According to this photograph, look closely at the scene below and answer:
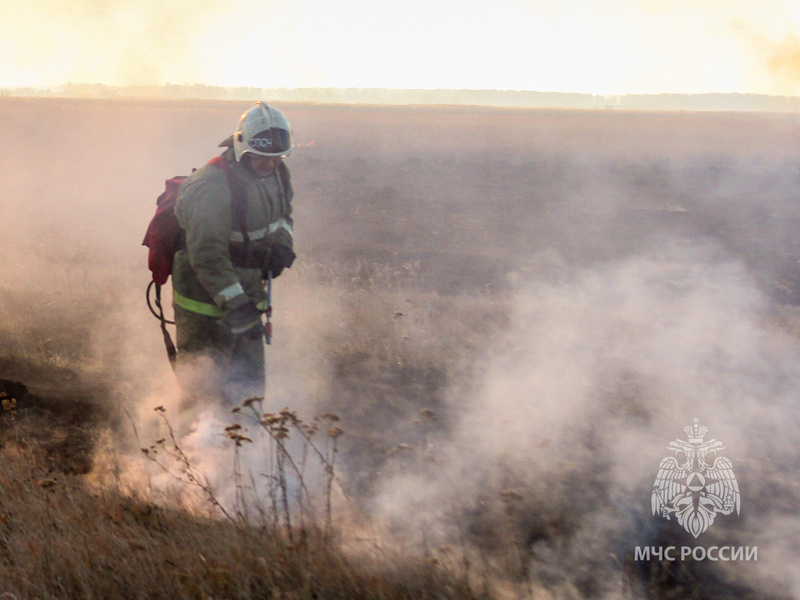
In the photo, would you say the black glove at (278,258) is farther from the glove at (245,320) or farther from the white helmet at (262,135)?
the white helmet at (262,135)

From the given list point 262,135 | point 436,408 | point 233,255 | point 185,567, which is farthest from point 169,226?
point 436,408

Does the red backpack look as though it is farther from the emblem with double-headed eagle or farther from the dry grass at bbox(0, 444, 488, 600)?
the emblem with double-headed eagle

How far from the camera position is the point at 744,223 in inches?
571

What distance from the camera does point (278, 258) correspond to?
3.71 metres

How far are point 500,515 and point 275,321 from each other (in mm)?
4017

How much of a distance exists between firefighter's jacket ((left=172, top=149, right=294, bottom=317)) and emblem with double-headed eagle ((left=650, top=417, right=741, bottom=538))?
8.79 feet

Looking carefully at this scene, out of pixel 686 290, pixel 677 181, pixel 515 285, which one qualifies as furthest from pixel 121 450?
pixel 677 181

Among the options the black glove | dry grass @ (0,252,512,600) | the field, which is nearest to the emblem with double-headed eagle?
the field

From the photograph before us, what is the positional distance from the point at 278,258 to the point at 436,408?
1913 millimetres

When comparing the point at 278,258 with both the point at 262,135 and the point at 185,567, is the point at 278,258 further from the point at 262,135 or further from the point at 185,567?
the point at 185,567

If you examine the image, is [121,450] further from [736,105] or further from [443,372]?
[736,105]

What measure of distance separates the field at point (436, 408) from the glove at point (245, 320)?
0.57 m

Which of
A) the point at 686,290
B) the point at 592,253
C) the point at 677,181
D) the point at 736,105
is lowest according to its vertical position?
the point at 686,290

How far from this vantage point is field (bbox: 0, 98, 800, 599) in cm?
243
